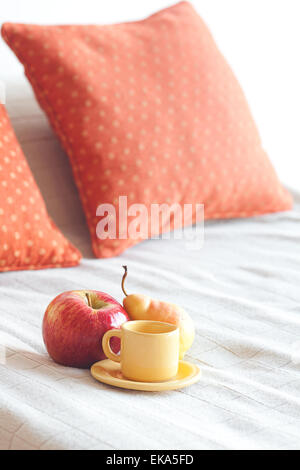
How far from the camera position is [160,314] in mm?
849

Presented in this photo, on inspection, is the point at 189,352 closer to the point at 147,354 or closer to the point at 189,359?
the point at 189,359

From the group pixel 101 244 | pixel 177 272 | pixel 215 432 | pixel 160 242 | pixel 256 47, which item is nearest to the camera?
pixel 215 432

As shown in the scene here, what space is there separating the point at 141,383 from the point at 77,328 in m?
0.11

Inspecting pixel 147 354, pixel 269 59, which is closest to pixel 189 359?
pixel 147 354

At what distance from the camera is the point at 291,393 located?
2.60 feet

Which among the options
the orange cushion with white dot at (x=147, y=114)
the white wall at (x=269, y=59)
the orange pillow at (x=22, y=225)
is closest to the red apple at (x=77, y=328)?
the orange pillow at (x=22, y=225)

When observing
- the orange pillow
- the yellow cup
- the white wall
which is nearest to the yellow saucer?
the yellow cup

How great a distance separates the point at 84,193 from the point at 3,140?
0.21 metres

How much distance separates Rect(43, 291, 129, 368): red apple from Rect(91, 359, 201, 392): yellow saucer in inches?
0.9

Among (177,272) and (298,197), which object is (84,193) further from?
(298,197)

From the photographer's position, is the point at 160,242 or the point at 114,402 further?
the point at 160,242

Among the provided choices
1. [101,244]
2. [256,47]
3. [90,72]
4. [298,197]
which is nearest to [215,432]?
[101,244]

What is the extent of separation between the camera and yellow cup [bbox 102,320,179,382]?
762 millimetres

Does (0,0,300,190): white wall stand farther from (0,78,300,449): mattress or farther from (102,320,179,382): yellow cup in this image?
(102,320,179,382): yellow cup
